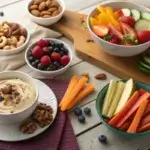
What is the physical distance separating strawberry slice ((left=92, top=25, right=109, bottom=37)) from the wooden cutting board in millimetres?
74

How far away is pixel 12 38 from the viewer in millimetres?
1312

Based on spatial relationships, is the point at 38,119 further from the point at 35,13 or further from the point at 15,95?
the point at 35,13

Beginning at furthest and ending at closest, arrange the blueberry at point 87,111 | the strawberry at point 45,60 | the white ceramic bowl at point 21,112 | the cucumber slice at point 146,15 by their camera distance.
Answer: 1. the cucumber slice at point 146,15
2. the strawberry at point 45,60
3. the blueberry at point 87,111
4. the white ceramic bowl at point 21,112

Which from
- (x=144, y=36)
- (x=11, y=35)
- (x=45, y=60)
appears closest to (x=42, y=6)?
(x=11, y=35)

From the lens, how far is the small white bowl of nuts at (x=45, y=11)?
140 cm

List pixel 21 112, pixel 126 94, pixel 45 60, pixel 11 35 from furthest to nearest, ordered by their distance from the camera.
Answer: pixel 11 35
pixel 45 60
pixel 126 94
pixel 21 112

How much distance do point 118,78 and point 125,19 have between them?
0.20 m

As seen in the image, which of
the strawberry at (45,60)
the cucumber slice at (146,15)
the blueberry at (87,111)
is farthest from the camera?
the cucumber slice at (146,15)

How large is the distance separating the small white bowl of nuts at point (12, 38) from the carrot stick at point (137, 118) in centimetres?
46

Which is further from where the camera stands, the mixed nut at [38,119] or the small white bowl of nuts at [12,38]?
the small white bowl of nuts at [12,38]

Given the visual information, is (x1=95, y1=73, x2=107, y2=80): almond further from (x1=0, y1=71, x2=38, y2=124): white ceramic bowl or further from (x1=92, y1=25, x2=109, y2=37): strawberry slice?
(x1=0, y1=71, x2=38, y2=124): white ceramic bowl

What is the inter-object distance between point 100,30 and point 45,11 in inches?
9.7

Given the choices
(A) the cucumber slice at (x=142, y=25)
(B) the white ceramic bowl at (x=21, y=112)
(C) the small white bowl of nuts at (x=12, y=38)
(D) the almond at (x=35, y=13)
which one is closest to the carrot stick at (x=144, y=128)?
(B) the white ceramic bowl at (x=21, y=112)

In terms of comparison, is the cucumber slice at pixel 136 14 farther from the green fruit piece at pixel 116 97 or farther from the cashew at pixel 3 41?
the cashew at pixel 3 41
